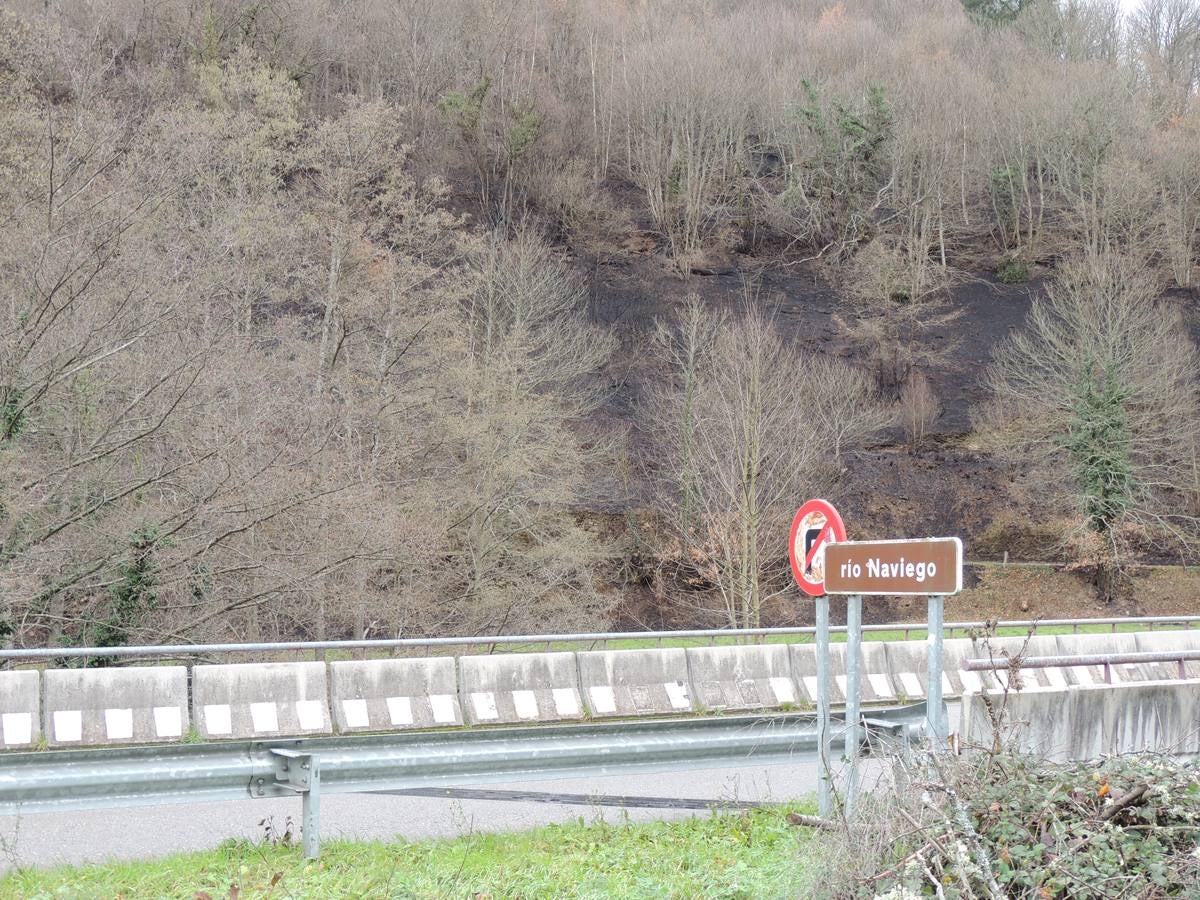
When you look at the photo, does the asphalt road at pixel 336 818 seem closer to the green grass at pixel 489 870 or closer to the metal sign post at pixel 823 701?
the green grass at pixel 489 870

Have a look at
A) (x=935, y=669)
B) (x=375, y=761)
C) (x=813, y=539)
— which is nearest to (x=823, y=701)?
(x=935, y=669)

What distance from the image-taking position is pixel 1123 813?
19.3 ft

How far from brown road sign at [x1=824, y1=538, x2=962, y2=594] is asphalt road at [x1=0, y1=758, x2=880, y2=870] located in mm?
2127

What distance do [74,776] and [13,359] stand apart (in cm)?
1426

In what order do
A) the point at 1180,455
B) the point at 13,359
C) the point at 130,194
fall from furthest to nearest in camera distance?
the point at 1180,455 → the point at 130,194 → the point at 13,359

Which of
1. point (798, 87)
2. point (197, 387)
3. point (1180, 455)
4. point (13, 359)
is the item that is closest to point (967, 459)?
point (1180, 455)

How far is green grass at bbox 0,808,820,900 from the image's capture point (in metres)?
6.52

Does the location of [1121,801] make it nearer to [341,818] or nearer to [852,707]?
[852,707]

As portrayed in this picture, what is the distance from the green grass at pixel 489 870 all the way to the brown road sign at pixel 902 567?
1542 millimetres

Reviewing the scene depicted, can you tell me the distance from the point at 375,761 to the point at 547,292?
129 feet

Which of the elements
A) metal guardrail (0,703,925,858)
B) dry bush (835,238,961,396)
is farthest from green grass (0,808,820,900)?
dry bush (835,238,961,396)

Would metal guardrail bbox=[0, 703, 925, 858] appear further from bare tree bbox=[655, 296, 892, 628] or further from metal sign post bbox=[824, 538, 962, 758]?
bare tree bbox=[655, 296, 892, 628]

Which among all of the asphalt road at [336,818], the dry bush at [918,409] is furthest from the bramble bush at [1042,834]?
the dry bush at [918,409]

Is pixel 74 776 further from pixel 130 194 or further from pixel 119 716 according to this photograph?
pixel 130 194
